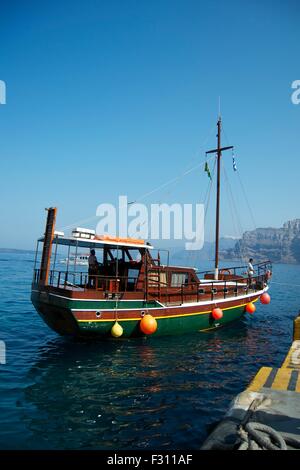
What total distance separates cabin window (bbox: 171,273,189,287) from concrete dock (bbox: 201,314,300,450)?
33.9 feet

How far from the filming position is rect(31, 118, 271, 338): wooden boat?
1537 cm

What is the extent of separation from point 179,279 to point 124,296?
4.28 meters

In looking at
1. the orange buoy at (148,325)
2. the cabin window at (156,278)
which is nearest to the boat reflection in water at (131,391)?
the orange buoy at (148,325)

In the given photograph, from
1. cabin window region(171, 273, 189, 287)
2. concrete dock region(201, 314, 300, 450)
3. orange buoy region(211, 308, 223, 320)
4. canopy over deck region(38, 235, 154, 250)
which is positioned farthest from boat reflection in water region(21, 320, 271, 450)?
canopy over deck region(38, 235, 154, 250)

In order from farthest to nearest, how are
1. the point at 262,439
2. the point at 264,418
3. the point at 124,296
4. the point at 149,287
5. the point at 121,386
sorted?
the point at 149,287 < the point at 124,296 < the point at 121,386 < the point at 264,418 < the point at 262,439

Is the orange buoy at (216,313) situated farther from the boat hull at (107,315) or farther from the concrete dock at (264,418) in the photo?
the concrete dock at (264,418)

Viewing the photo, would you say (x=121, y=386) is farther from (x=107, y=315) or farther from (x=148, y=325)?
(x=148, y=325)

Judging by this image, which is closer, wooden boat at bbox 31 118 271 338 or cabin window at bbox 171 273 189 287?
wooden boat at bbox 31 118 271 338

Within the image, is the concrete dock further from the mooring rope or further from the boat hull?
the boat hull

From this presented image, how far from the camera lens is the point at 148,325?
1603 cm

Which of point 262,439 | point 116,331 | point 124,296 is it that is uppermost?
point 124,296

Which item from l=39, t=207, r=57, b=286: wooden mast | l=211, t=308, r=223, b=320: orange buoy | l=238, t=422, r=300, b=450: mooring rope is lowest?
l=238, t=422, r=300, b=450: mooring rope

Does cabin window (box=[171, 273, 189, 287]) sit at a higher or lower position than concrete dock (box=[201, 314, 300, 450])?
higher

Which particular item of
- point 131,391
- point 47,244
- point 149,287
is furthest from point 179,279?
point 131,391
